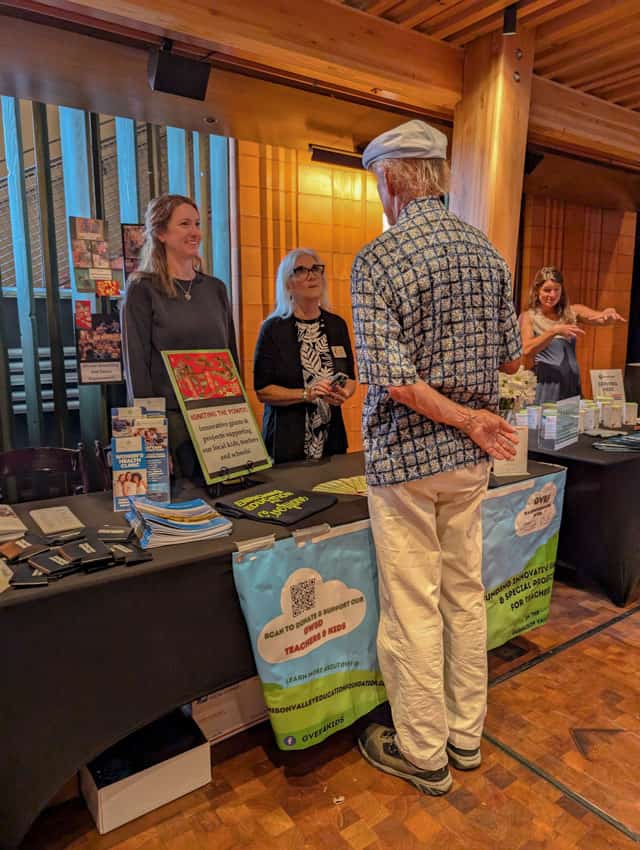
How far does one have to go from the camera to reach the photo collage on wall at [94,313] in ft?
11.1

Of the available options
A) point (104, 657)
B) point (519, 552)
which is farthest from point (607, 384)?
point (104, 657)

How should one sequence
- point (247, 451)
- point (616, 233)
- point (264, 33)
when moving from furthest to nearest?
point (616, 233)
point (264, 33)
point (247, 451)

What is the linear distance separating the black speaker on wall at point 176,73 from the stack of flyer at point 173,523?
165 centimetres

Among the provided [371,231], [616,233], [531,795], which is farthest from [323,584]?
[616,233]

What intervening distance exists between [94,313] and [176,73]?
4.91ft

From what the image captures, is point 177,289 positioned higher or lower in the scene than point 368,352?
higher

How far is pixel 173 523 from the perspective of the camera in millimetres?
1607

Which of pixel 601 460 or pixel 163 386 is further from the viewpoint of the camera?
pixel 601 460

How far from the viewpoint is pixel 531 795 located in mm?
1690

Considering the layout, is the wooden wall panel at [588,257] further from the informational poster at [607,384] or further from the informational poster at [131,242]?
the informational poster at [131,242]

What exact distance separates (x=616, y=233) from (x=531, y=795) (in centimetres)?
545

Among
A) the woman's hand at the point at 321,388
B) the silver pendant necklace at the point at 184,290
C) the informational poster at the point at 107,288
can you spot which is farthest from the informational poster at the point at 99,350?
the woman's hand at the point at 321,388

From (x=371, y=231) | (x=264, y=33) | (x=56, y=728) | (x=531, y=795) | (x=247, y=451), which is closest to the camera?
(x=56, y=728)

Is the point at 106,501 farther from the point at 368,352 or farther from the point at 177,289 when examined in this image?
the point at 368,352
